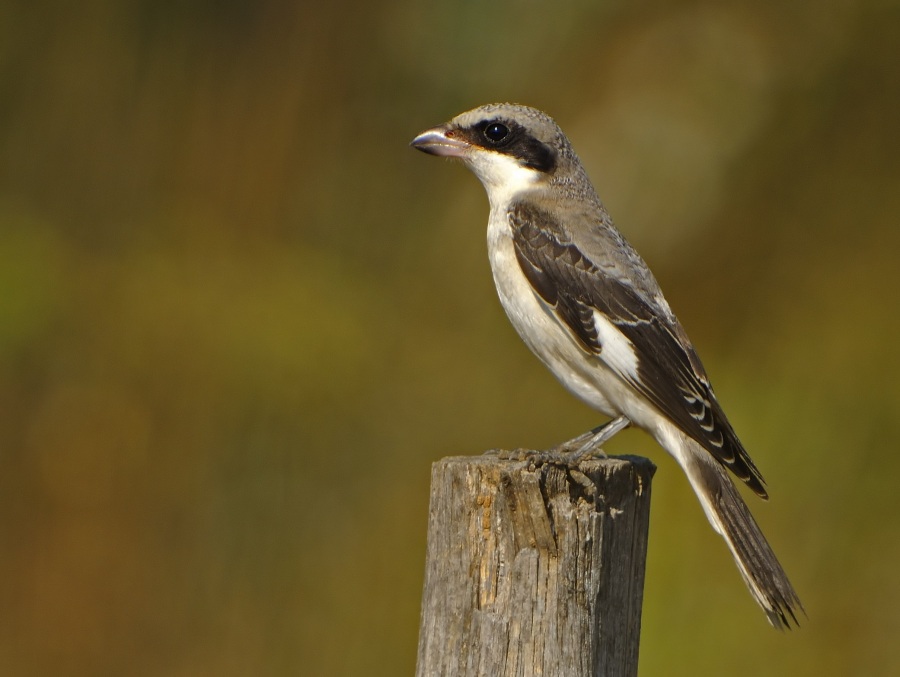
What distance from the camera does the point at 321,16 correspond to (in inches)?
241

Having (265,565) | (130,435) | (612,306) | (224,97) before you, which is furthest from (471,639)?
(224,97)

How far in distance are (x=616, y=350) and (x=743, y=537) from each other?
71cm

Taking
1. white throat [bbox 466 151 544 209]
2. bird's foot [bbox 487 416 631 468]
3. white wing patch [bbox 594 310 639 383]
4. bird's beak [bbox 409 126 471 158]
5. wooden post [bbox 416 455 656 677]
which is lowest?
wooden post [bbox 416 455 656 677]

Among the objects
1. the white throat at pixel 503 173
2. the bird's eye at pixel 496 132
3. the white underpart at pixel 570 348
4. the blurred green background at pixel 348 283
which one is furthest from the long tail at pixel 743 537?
the blurred green background at pixel 348 283

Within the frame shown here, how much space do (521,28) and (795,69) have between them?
1476mm

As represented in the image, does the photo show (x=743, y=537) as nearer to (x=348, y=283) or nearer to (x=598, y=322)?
(x=598, y=322)

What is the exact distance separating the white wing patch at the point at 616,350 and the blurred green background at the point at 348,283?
1664 mm

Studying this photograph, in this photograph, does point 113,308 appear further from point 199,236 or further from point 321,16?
point 321,16

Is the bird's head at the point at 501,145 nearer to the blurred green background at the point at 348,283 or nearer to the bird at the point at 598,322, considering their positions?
the bird at the point at 598,322

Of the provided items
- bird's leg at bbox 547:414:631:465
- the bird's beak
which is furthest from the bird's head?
bird's leg at bbox 547:414:631:465

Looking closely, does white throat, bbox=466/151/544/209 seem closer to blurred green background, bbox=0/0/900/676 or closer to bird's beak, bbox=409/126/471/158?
bird's beak, bbox=409/126/471/158

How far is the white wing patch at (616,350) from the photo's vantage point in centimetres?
348

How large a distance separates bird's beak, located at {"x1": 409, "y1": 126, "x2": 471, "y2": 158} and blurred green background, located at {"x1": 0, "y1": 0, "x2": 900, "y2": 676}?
6.10 feet

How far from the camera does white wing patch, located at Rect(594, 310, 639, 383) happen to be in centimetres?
348
